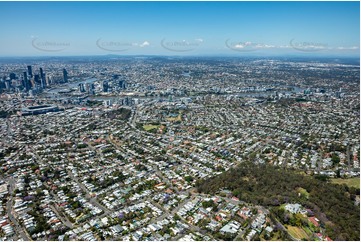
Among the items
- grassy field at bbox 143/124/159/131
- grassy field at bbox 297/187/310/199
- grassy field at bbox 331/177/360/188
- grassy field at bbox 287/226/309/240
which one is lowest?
grassy field at bbox 331/177/360/188

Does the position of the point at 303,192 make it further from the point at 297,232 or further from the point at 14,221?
the point at 14,221

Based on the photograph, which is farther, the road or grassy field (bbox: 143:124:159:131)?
grassy field (bbox: 143:124:159:131)

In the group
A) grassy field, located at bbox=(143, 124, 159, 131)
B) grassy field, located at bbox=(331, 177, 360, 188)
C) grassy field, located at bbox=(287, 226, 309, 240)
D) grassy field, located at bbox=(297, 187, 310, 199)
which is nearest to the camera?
grassy field, located at bbox=(287, 226, 309, 240)

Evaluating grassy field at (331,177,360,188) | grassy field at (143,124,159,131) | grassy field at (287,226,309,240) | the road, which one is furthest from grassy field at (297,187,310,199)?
grassy field at (143,124,159,131)

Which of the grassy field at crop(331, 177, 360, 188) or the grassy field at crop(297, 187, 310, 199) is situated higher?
the grassy field at crop(297, 187, 310, 199)

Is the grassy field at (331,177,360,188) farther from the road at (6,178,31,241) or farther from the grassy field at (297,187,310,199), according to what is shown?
the road at (6,178,31,241)

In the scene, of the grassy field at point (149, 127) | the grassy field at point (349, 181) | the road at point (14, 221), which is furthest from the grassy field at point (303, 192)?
the grassy field at point (149, 127)

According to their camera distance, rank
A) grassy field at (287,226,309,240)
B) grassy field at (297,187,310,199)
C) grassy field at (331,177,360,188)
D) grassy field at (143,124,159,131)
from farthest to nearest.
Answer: grassy field at (143,124,159,131) < grassy field at (331,177,360,188) < grassy field at (297,187,310,199) < grassy field at (287,226,309,240)

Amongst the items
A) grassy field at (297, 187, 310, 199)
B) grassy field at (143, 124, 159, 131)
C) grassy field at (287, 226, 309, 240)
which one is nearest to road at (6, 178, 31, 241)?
grassy field at (287, 226, 309, 240)

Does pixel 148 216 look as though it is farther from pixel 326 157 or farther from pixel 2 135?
pixel 2 135

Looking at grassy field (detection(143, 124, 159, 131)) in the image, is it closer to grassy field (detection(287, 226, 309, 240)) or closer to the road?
the road

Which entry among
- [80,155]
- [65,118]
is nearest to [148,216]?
[80,155]
